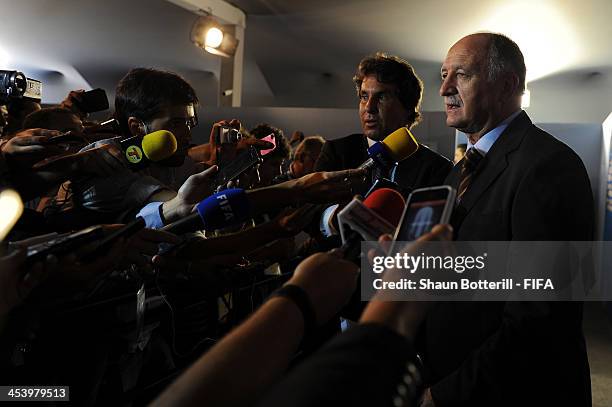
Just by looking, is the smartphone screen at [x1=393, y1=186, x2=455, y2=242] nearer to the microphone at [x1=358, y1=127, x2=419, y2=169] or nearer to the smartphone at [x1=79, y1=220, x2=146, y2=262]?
the smartphone at [x1=79, y1=220, x2=146, y2=262]

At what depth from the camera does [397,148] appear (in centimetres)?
173

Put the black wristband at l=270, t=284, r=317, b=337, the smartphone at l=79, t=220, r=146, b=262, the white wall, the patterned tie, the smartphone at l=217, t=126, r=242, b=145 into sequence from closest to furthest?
the black wristband at l=270, t=284, r=317, b=337 → the smartphone at l=79, t=220, r=146, b=262 → the patterned tie → the smartphone at l=217, t=126, r=242, b=145 → the white wall

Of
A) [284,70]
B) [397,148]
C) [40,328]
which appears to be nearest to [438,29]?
[284,70]

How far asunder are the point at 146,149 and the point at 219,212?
1.32ft

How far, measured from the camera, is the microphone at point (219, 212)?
52.1 inches

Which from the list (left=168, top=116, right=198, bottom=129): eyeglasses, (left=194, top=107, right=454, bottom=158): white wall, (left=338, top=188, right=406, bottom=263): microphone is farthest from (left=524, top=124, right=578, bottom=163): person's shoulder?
(left=194, top=107, right=454, bottom=158): white wall

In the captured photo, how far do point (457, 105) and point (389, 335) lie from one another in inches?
43.8

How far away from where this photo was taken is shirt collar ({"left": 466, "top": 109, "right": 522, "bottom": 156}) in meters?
1.56

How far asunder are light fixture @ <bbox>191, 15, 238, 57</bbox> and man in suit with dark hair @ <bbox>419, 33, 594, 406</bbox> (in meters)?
4.50

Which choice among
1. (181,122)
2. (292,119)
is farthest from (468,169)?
(292,119)

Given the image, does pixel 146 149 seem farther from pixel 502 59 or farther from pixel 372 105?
pixel 372 105

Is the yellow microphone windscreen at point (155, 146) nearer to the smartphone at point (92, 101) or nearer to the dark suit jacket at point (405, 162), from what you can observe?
the dark suit jacket at point (405, 162)

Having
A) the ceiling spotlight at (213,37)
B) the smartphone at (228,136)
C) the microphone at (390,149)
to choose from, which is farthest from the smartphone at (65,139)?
the ceiling spotlight at (213,37)

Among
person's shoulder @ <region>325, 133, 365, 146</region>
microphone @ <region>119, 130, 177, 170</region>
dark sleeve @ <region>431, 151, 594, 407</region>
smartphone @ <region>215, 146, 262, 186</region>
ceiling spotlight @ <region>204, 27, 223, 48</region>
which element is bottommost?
dark sleeve @ <region>431, 151, 594, 407</region>
